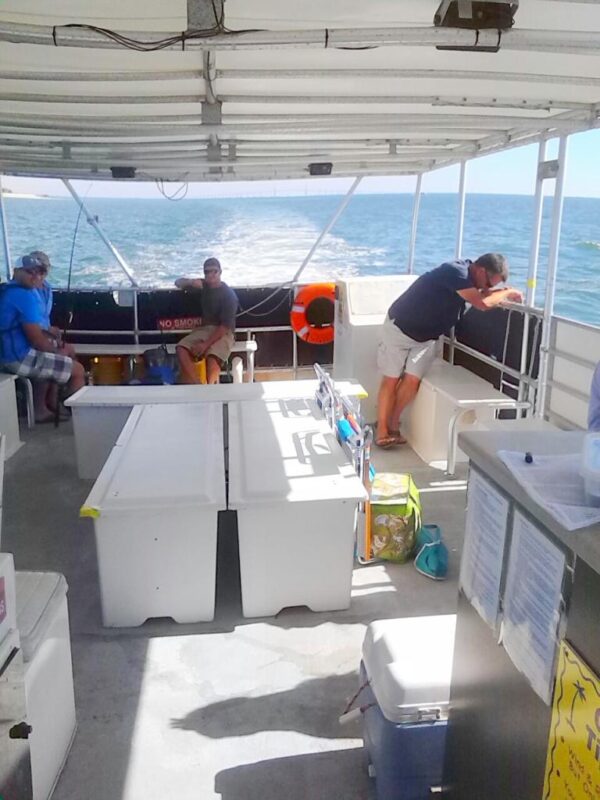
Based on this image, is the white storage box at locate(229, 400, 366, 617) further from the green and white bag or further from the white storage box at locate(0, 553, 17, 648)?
the white storage box at locate(0, 553, 17, 648)

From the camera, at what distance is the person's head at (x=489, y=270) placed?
491 centimetres

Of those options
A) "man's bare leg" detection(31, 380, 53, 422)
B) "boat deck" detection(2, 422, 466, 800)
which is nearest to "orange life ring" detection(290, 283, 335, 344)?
"man's bare leg" detection(31, 380, 53, 422)

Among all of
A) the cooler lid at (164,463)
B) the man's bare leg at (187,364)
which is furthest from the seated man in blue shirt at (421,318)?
the man's bare leg at (187,364)

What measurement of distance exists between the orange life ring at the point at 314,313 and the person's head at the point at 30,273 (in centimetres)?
243

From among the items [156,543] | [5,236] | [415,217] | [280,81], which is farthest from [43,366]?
[415,217]

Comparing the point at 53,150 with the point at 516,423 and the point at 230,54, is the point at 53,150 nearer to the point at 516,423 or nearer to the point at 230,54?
the point at 230,54

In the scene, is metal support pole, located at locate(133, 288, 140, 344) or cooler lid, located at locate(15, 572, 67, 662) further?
metal support pole, located at locate(133, 288, 140, 344)

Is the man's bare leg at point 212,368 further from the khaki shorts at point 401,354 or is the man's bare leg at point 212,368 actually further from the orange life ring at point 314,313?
the khaki shorts at point 401,354

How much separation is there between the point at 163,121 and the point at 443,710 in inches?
134

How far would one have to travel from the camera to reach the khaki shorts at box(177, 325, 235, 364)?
21.4ft

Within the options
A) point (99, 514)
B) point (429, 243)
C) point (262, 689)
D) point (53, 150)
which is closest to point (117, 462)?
point (99, 514)

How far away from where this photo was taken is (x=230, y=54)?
9.25ft

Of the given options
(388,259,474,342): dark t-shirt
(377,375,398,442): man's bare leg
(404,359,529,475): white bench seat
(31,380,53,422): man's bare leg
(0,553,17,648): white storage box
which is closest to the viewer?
(0,553,17,648): white storage box

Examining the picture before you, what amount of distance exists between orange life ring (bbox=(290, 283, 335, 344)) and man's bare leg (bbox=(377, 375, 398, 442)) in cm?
171
